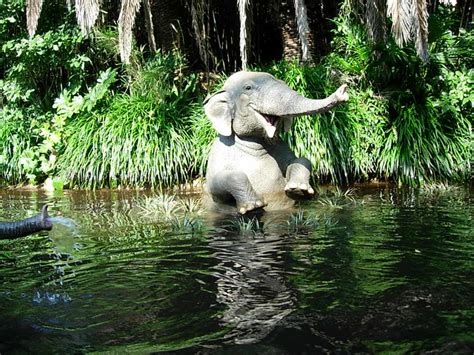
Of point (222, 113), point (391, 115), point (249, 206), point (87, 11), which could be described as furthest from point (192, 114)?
point (249, 206)

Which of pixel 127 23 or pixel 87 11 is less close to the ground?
pixel 87 11

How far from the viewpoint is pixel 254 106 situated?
6336mm

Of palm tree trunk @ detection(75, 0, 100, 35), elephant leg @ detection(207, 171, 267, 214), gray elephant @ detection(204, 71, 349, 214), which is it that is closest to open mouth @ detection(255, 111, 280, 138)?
gray elephant @ detection(204, 71, 349, 214)

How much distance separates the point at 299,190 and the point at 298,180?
10cm

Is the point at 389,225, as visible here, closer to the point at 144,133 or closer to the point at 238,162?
the point at 238,162

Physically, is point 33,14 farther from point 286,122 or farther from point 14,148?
point 286,122

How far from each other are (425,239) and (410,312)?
1.85 m

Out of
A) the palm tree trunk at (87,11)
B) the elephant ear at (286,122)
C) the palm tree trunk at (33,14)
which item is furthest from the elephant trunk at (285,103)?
the palm tree trunk at (33,14)

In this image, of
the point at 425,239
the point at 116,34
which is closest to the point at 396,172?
the point at 425,239

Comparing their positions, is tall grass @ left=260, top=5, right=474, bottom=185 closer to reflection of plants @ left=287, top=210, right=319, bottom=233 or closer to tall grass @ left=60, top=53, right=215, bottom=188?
tall grass @ left=60, top=53, right=215, bottom=188

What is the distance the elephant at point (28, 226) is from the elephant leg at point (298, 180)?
3.36 meters

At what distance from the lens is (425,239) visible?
17.1ft

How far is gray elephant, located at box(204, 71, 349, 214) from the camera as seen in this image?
6.20m

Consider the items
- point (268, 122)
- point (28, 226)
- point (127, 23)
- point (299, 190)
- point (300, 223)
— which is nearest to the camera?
point (28, 226)
